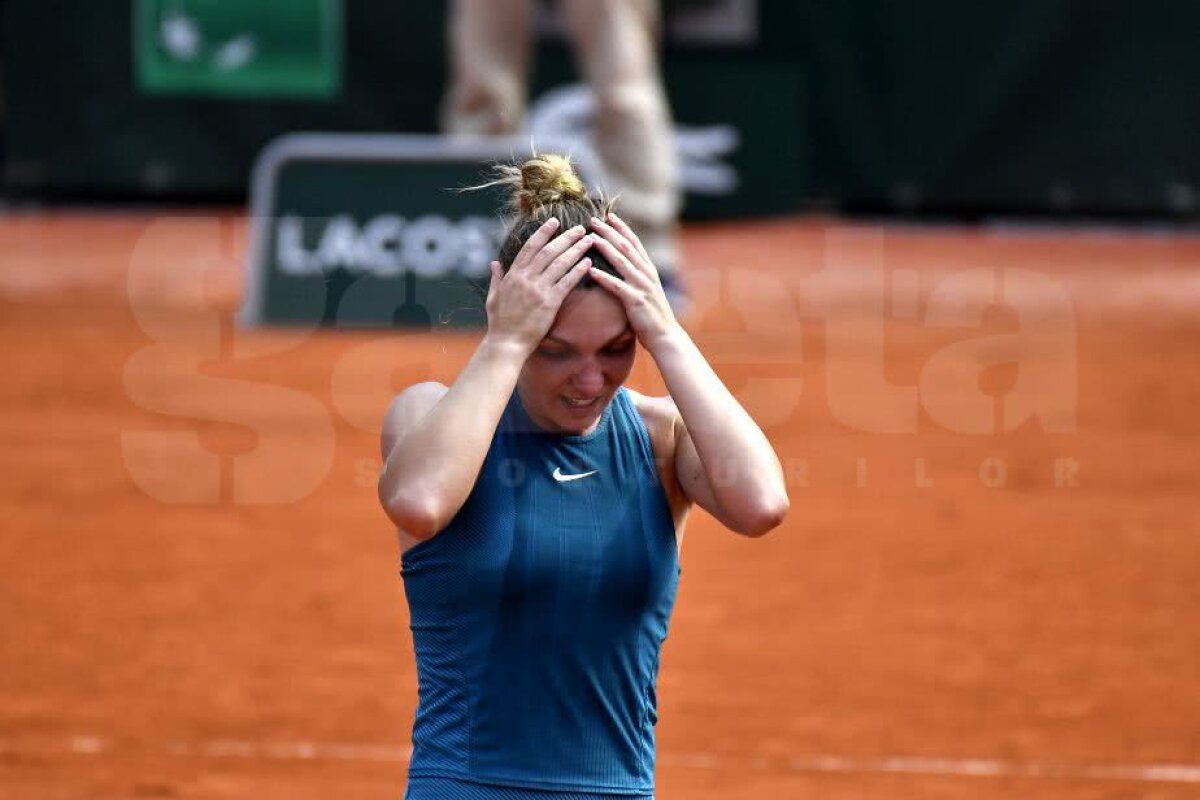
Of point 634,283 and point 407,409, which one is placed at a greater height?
point 634,283

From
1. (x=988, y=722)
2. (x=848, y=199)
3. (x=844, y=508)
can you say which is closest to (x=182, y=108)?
(x=848, y=199)

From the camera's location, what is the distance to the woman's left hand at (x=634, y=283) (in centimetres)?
263

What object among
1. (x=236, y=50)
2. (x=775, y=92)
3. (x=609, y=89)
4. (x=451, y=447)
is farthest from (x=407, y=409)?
(x=236, y=50)

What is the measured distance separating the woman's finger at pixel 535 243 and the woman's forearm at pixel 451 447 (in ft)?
0.36

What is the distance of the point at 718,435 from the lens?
106 inches

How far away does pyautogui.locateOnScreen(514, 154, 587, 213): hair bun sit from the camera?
2.73 meters

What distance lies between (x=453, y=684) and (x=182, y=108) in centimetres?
1310

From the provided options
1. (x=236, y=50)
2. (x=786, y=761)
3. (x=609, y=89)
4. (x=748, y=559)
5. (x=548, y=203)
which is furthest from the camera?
(x=236, y=50)

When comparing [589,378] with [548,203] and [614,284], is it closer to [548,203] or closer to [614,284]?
[614,284]

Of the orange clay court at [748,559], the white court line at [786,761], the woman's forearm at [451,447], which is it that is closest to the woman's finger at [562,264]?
the woman's forearm at [451,447]

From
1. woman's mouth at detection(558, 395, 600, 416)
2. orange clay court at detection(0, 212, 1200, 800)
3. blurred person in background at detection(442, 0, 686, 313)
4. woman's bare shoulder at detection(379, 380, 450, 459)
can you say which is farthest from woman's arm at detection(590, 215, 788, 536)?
blurred person in background at detection(442, 0, 686, 313)

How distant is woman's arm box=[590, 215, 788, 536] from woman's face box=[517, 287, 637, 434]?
27mm

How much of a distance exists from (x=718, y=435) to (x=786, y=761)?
8.73 feet

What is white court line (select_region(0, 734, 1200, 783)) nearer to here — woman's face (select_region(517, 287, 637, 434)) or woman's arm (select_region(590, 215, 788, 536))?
woman's arm (select_region(590, 215, 788, 536))
